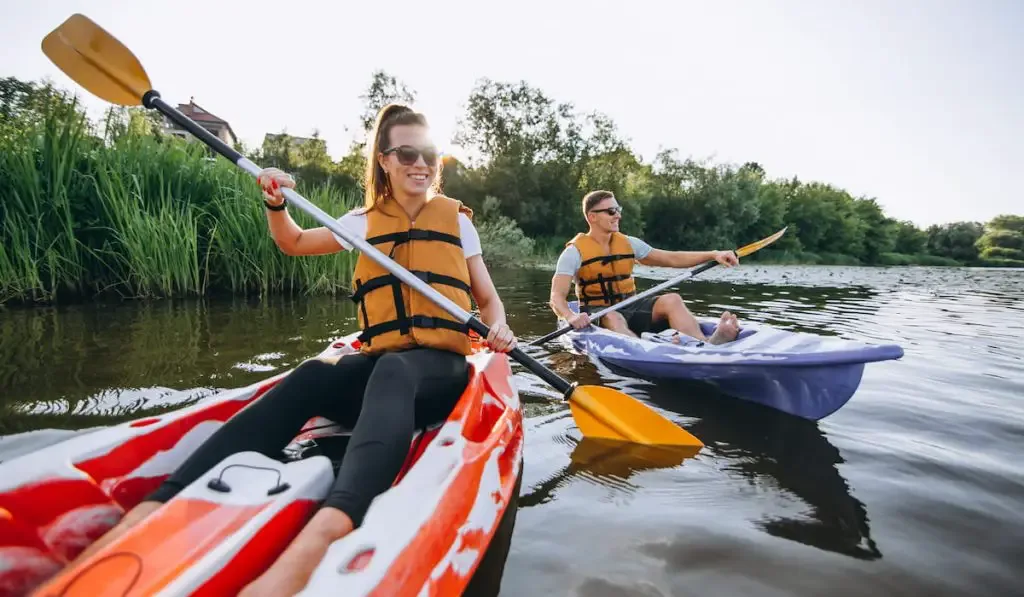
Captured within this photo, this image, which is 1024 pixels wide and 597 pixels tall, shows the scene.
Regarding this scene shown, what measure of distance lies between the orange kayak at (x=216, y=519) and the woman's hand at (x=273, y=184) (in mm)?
864

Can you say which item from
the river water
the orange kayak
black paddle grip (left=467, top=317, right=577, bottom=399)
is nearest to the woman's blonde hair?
black paddle grip (left=467, top=317, right=577, bottom=399)

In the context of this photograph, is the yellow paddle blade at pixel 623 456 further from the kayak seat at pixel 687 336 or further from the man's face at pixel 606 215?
the man's face at pixel 606 215

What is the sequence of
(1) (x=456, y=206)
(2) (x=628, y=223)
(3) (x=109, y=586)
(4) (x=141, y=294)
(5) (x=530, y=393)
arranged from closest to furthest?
1. (3) (x=109, y=586)
2. (1) (x=456, y=206)
3. (5) (x=530, y=393)
4. (4) (x=141, y=294)
5. (2) (x=628, y=223)

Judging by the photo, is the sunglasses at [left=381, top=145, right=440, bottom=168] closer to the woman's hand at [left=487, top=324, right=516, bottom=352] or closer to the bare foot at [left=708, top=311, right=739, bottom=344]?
the woman's hand at [left=487, top=324, right=516, bottom=352]

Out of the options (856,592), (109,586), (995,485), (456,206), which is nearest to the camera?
(109,586)

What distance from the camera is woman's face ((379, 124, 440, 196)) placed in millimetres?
2199

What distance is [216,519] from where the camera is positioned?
4.20 ft

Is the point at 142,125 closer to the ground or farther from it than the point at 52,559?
farther from it

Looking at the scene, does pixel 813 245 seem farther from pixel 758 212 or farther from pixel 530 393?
pixel 530 393

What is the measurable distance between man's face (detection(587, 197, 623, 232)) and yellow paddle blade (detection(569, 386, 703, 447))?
222 centimetres

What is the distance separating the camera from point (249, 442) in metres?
1.58

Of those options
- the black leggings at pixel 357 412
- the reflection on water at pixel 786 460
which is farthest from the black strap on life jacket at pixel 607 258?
the black leggings at pixel 357 412

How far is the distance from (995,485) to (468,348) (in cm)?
204

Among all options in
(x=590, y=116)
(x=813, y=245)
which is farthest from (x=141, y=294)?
(x=813, y=245)
